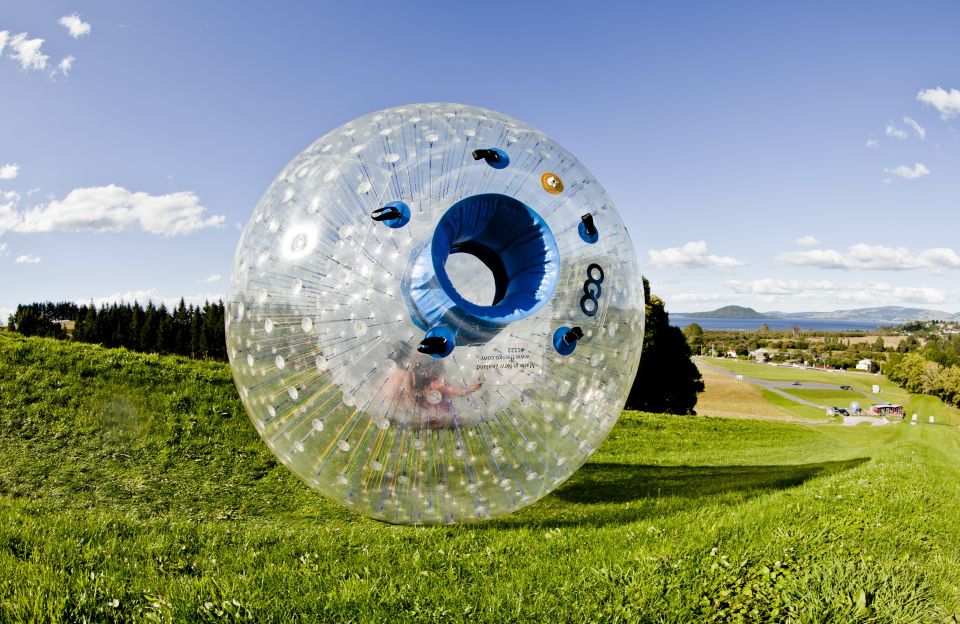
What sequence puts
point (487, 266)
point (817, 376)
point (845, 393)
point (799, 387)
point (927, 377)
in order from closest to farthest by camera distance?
1. point (487, 266)
2. point (927, 377)
3. point (845, 393)
4. point (799, 387)
5. point (817, 376)

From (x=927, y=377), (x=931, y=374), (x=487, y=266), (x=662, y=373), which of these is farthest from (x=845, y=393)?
(x=487, y=266)

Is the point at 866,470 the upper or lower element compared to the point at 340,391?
lower

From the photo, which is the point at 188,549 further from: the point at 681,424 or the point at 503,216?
the point at 681,424

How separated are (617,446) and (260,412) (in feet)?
29.9

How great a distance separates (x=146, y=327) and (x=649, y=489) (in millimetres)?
67841

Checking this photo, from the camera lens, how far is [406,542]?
501 cm

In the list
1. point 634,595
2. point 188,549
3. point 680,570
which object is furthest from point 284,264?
point 680,570

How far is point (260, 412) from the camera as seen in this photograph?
4090 millimetres

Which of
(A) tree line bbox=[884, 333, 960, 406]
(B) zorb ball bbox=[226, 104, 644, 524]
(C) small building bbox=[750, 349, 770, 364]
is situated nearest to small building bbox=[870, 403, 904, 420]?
(A) tree line bbox=[884, 333, 960, 406]

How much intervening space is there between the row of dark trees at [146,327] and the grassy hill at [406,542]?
53359mm

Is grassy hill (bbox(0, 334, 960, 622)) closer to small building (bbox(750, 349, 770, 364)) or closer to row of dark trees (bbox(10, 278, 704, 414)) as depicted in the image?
row of dark trees (bbox(10, 278, 704, 414))

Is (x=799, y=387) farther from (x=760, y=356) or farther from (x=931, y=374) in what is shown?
(x=760, y=356)

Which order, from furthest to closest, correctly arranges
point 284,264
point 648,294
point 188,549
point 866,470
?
1. point 648,294
2. point 866,470
3. point 188,549
4. point 284,264

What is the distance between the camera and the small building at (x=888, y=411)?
2948 inches
